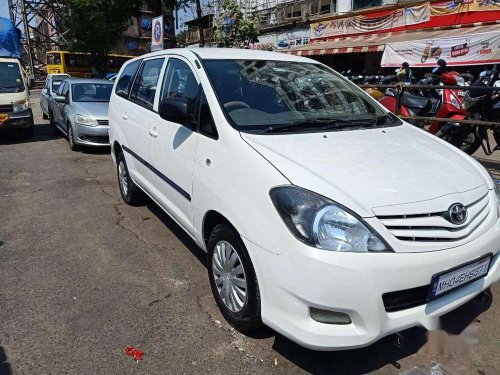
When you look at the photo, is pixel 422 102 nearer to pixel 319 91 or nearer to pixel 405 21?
pixel 319 91

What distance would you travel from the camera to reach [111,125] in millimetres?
5277

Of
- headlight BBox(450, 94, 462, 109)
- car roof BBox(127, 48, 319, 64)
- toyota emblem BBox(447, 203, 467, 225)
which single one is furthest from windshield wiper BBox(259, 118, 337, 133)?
headlight BBox(450, 94, 462, 109)

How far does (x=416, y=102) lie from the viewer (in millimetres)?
6582

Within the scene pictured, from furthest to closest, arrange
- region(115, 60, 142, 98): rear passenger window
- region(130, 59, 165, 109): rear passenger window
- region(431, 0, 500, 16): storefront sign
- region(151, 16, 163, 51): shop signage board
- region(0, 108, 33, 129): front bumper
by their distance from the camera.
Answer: region(431, 0, 500, 16): storefront sign < region(151, 16, 163, 51): shop signage board < region(0, 108, 33, 129): front bumper < region(115, 60, 142, 98): rear passenger window < region(130, 59, 165, 109): rear passenger window

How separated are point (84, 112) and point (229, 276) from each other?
271 inches

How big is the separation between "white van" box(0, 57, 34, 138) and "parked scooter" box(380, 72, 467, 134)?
296 inches

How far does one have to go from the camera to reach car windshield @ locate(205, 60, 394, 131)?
2.97 metres

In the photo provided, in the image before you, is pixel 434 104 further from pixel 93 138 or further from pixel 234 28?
pixel 93 138

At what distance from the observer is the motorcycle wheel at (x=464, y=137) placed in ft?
20.1

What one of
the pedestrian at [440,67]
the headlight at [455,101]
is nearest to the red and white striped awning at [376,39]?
the pedestrian at [440,67]

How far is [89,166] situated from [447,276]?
6620 mm

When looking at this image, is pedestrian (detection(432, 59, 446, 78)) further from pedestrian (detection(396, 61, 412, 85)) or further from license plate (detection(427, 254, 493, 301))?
license plate (detection(427, 254, 493, 301))

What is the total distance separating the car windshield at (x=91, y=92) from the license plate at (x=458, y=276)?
8551mm

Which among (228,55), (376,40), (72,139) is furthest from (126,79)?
(376,40)
